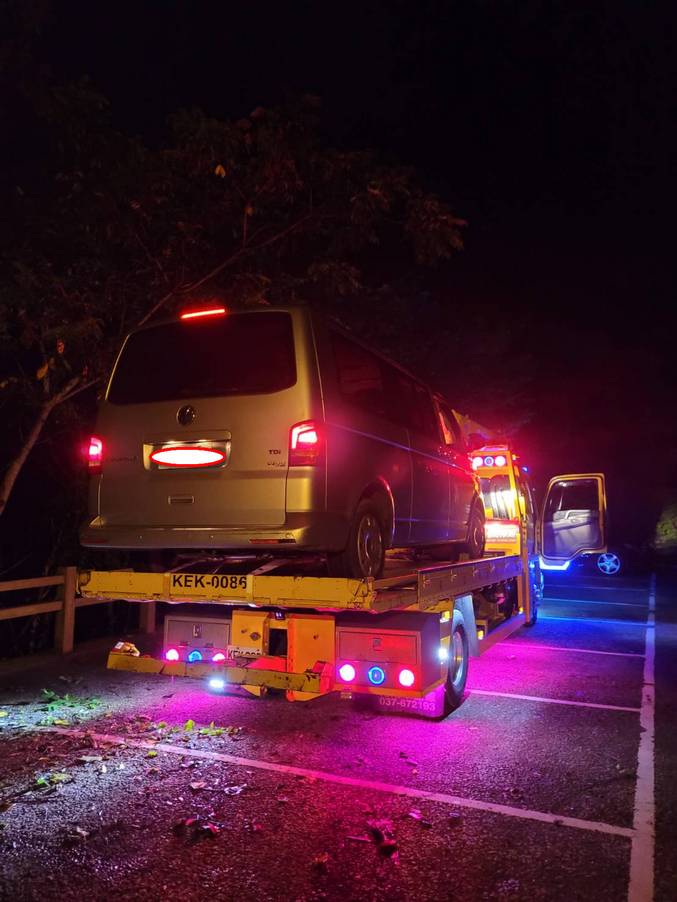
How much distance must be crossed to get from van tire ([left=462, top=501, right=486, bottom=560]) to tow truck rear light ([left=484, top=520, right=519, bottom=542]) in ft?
4.10

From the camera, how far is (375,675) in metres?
5.13

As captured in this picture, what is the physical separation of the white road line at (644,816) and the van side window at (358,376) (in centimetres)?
319

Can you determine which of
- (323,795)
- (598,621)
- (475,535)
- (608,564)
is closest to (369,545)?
(323,795)

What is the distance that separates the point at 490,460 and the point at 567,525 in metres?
2.61

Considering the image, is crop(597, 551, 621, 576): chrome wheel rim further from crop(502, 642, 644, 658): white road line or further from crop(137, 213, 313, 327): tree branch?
crop(137, 213, 313, 327): tree branch

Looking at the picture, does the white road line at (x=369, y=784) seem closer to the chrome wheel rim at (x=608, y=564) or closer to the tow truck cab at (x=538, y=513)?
the tow truck cab at (x=538, y=513)

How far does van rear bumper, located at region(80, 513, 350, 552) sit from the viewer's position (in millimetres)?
4562

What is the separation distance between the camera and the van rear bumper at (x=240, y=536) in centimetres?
456

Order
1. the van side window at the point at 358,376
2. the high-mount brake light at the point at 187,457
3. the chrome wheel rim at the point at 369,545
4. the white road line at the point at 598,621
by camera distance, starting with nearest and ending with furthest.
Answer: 1. the high-mount brake light at the point at 187,457
2. the chrome wheel rim at the point at 369,545
3. the van side window at the point at 358,376
4. the white road line at the point at 598,621

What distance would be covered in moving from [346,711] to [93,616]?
6.42 m

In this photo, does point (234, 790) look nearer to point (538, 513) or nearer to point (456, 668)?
point (456, 668)

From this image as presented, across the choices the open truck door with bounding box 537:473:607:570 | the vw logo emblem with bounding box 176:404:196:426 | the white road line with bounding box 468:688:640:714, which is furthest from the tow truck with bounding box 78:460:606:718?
the open truck door with bounding box 537:473:607:570

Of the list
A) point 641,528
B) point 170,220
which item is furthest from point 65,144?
point 641,528

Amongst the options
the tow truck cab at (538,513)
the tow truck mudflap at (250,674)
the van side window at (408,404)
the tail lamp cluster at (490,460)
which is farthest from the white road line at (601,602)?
the tow truck mudflap at (250,674)
